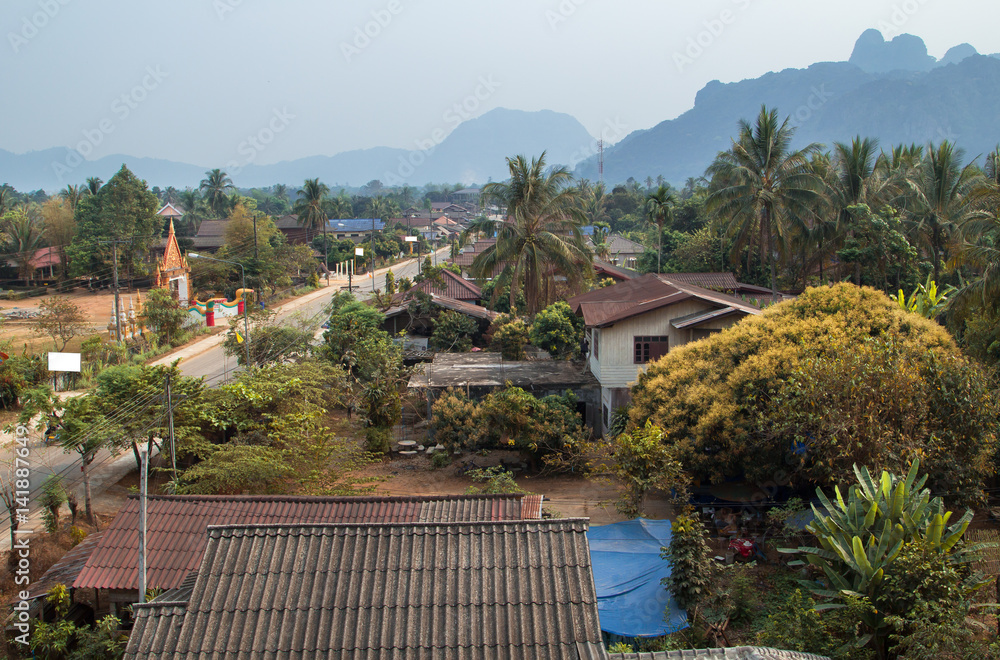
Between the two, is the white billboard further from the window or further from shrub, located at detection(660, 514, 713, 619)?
the window

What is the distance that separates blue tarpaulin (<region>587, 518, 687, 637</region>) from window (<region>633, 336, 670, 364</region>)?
775cm

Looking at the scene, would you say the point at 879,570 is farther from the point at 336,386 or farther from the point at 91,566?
the point at 336,386

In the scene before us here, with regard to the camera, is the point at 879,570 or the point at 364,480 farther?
the point at 364,480

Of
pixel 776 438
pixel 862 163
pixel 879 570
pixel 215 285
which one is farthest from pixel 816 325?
pixel 215 285

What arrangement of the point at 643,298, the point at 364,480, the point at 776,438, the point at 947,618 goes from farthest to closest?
the point at 643,298
the point at 364,480
the point at 776,438
the point at 947,618

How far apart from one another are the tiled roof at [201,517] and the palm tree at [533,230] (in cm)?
1862

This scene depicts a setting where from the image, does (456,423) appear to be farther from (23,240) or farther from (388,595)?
(23,240)

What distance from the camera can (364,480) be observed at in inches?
739

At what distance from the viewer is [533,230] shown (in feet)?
101

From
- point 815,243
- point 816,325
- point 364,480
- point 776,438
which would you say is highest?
point 815,243

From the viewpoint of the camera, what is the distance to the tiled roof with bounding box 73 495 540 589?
11.8 meters

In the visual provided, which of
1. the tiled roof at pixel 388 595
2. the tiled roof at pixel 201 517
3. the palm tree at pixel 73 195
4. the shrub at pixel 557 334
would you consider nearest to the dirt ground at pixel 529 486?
the tiled roof at pixel 201 517

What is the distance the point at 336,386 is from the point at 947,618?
18.7 m

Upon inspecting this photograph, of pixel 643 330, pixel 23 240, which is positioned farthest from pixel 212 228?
pixel 643 330
